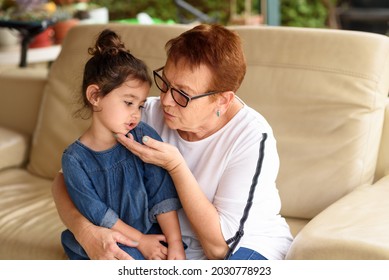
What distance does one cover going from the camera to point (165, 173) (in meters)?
1.99

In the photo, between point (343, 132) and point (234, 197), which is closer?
point (234, 197)

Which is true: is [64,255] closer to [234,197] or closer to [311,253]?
[234,197]

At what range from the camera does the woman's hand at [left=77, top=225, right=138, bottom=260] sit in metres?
1.93

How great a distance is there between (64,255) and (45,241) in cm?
11

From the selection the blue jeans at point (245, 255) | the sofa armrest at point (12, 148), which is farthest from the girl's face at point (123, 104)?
the sofa armrest at point (12, 148)

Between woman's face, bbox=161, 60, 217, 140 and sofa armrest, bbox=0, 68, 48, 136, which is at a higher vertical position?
woman's face, bbox=161, 60, 217, 140

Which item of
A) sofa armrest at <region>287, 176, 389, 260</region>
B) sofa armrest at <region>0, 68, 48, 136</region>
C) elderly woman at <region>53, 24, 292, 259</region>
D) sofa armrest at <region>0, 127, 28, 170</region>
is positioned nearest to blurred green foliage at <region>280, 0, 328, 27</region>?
sofa armrest at <region>0, 68, 48, 136</region>

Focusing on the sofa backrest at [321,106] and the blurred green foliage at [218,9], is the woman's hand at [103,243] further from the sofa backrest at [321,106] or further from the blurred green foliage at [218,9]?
the blurred green foliage at [218,9]

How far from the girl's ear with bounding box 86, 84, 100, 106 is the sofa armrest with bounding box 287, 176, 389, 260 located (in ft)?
2.08

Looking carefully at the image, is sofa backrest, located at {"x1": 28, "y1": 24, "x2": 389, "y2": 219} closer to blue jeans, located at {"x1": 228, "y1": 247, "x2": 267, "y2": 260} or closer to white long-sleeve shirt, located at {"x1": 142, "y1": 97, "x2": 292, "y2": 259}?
white long-sleeve shirt, located at {"x1": 142, "y1": 97, "x2": 292, "y2": 259}

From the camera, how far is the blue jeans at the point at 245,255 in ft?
6.45

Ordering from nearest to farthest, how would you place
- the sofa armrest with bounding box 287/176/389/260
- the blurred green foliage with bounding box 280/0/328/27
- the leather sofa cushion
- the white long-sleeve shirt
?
the sofa armrest with bounding box 287/176/389/260 < the white long-sleeve shirt < the leather sofa cushion < the blurred green foliage with bounding box 280/0/328/27

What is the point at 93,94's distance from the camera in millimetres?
1932

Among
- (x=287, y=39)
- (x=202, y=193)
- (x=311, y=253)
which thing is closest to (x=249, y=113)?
(x=202, y=193)
